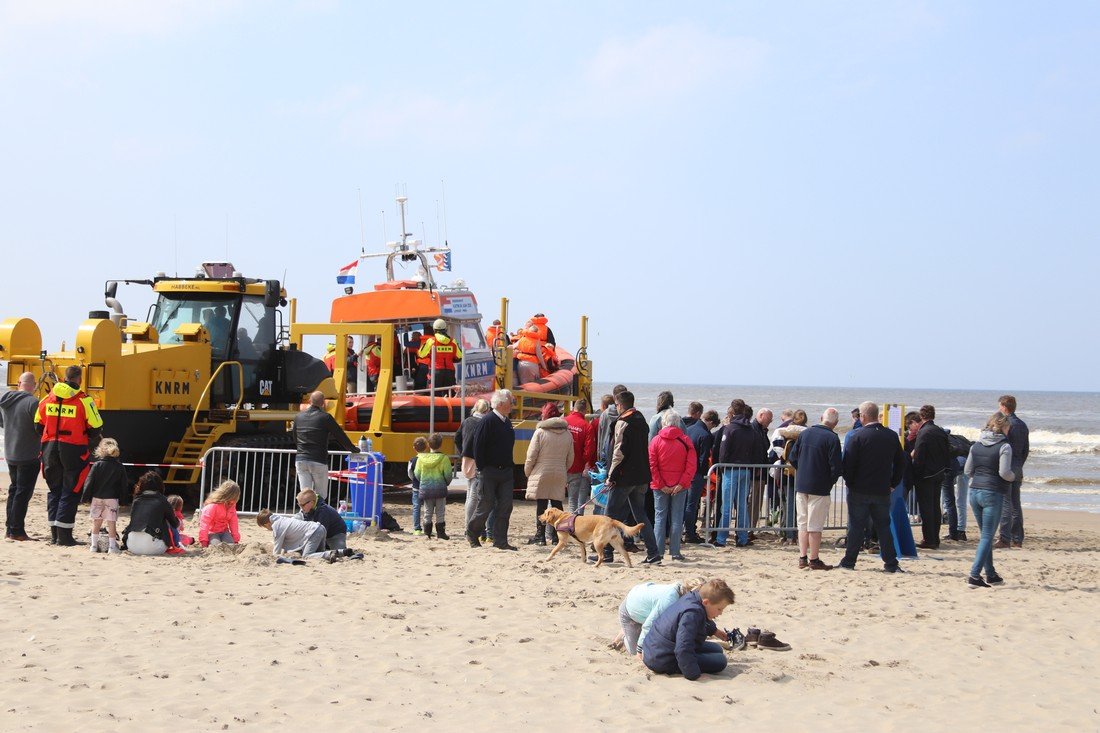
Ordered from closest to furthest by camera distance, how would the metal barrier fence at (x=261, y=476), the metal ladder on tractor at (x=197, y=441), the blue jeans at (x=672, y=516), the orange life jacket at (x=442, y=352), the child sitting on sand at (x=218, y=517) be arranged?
1. the child sitting on sand at (x=218, y=517)
2. the blue jeans at (x=672, y=516)
3. the metal barrier fence at (x=261, y=476)
4. the metal ladder on tractor at (x=197, y=441)
5. the orange life jacket at (x=442, y=352)

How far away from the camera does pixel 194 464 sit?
14.1 meters

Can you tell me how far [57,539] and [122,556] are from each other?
96 cm

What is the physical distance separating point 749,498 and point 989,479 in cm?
320

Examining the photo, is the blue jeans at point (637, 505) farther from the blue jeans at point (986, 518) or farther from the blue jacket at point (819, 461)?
the blue jeans at point (986, 518)

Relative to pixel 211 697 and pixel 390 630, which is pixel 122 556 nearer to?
pixel 390 630

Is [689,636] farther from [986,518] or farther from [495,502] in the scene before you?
[495,502]

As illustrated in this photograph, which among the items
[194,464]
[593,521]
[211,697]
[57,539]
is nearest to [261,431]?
[194,464]

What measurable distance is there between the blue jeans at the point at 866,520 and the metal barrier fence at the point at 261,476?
4.94 m

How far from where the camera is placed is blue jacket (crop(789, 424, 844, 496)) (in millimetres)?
11028

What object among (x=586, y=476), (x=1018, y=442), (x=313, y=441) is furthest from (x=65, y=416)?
(x=1018, y=442)

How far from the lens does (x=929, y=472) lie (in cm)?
1309

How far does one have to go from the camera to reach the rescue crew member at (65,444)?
11.1m

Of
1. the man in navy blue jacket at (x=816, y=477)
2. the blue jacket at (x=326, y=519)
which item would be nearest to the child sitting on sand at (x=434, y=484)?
the blue jacket at (x=326, y=519)

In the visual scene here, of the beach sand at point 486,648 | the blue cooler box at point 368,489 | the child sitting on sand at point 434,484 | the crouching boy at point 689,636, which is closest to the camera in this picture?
the beach sand at point 486,648
